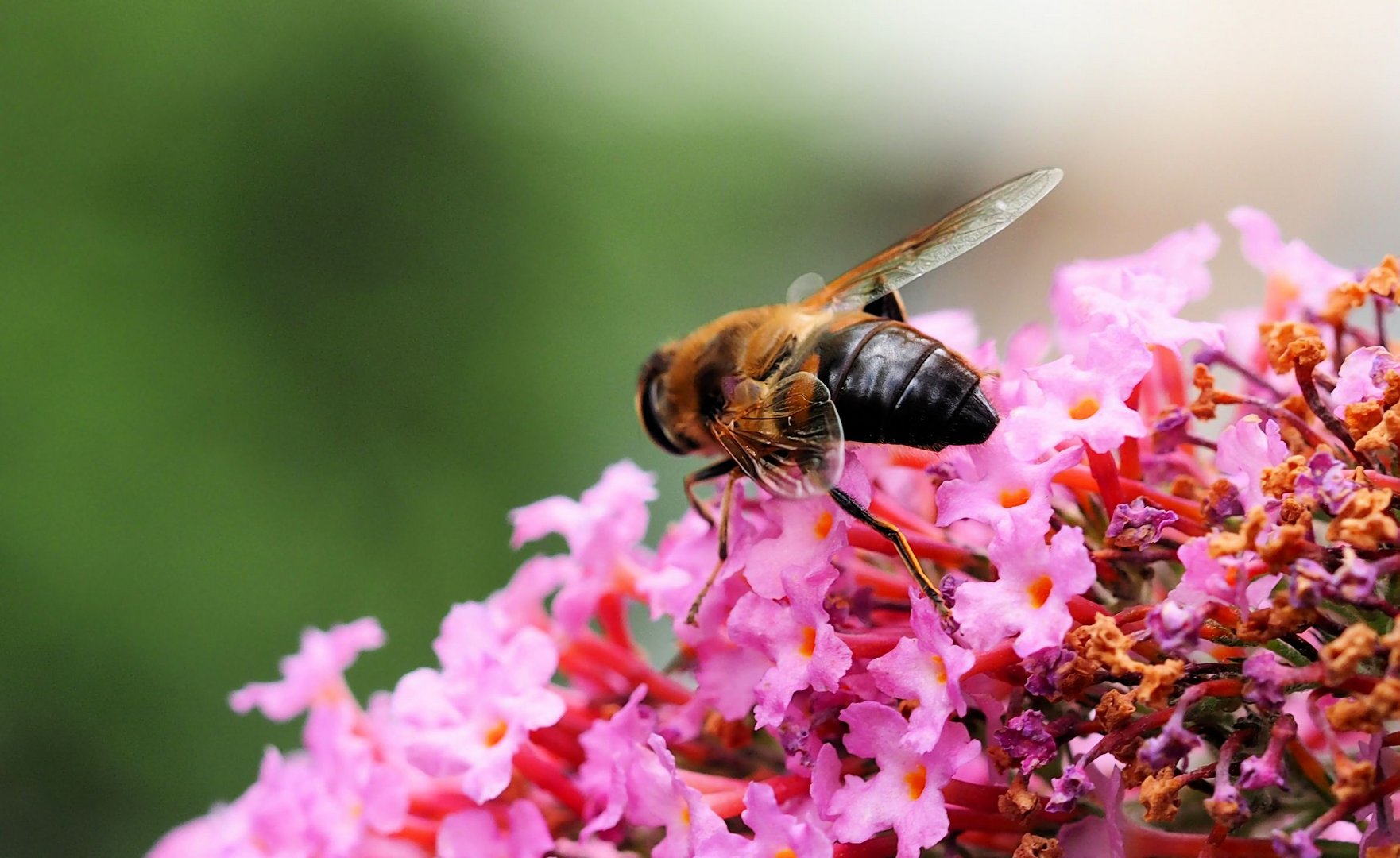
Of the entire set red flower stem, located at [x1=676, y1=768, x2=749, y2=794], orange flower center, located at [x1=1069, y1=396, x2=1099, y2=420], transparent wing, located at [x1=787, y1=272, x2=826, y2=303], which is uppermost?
transparent wing, located at [x1=787, y1=272, x2=826, y2=303]

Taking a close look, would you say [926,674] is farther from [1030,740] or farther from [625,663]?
[625,663]

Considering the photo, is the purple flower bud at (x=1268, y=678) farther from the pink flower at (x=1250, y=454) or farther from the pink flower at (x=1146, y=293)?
the pink flower at (x=1146, y=293)

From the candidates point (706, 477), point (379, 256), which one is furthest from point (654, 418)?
point (379, 256)

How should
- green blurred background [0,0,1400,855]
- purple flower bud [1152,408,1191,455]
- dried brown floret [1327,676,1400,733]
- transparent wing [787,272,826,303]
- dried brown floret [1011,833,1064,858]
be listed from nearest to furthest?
dried brown floret [1327,676,1400,733] → dried brown floret [1011,833,1064,858] → purple flower bud [1152,408,1191,455] → transparent wing [787,272,826,303] → green blurred background [0,0,1400,855]

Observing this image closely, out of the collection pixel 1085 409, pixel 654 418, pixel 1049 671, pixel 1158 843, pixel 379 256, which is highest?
pixel 379 256

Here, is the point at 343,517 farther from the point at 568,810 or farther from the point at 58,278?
the point at 568,810

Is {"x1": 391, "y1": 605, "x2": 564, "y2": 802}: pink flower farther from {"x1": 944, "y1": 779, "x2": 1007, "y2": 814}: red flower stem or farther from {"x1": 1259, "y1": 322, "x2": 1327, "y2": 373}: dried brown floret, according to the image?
{"x1": 1259, "y1": 322, "x2": 1327, "y2": 373}: dried brown floret

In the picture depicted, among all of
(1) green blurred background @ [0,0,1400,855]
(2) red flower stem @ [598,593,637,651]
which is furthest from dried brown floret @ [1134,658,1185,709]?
(1) green blurred background @ [0,0,1400,855]

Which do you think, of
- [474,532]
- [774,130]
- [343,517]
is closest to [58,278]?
[343,517]
